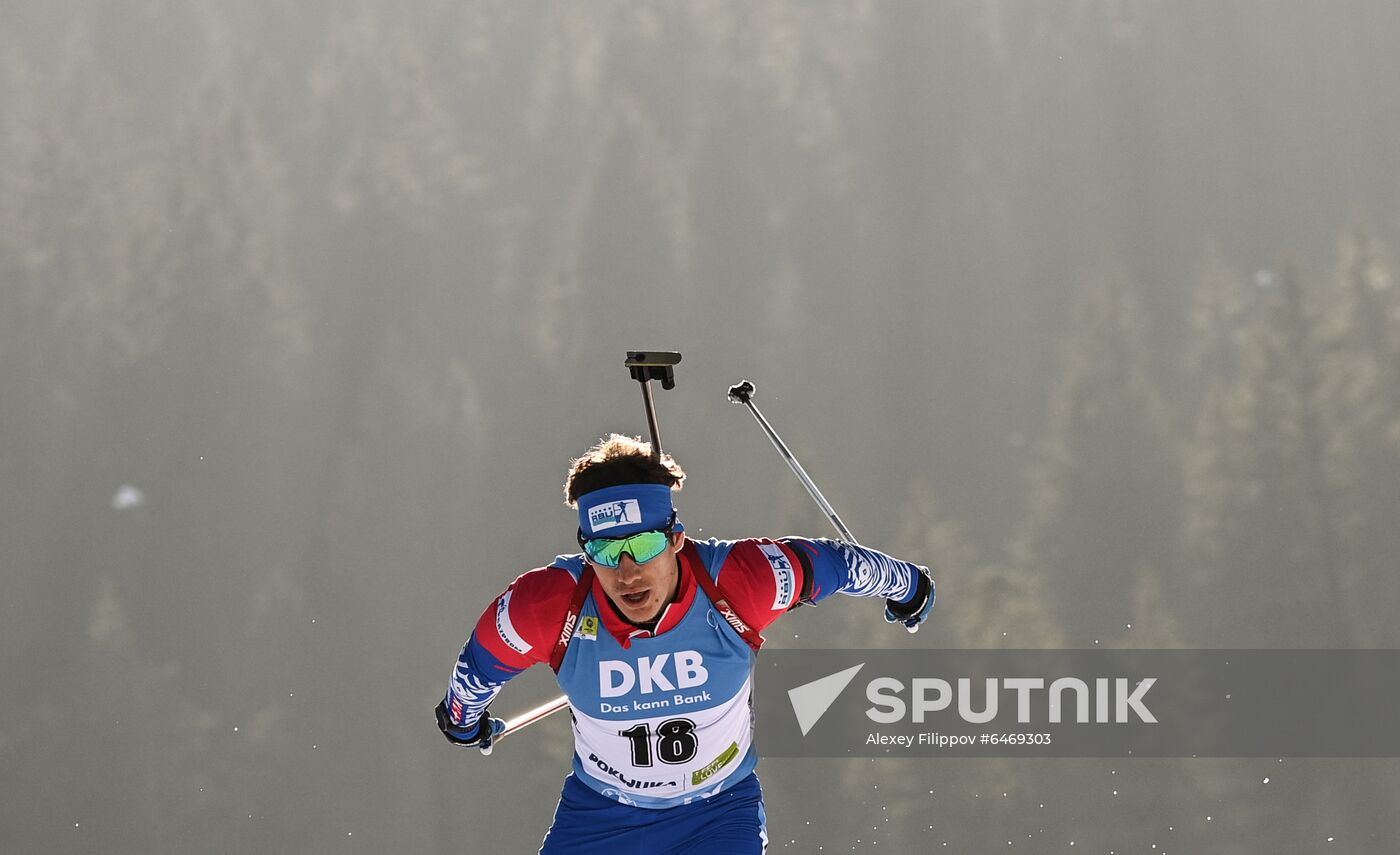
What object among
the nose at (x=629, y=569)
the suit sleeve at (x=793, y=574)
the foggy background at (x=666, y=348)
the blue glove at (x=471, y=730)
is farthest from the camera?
the foggy background at (x=666, y=348)

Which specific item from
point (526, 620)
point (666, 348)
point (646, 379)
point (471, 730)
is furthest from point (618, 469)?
point (666, 348)

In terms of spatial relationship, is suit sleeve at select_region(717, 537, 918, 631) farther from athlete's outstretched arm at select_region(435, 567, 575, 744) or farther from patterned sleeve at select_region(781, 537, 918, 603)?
athlete's outstretched arm at select_region(435, 567, 575, 744)

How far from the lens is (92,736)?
22.1ft

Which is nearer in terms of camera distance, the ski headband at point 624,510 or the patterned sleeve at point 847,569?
the ski headband at point 624,510

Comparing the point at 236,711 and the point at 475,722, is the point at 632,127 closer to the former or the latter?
the point at 236,711

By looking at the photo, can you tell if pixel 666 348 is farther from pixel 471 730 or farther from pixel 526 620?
pixel 526 620

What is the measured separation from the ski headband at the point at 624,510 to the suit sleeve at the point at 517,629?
0.13m

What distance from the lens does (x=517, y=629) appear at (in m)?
2.44

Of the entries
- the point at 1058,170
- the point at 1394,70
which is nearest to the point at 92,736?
the point at 1058,170

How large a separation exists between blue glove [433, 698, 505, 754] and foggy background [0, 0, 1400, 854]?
11.9 feet

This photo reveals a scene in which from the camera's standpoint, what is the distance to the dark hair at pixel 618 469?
98.0 inches

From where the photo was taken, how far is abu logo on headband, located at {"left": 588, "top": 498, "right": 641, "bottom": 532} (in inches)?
94.6

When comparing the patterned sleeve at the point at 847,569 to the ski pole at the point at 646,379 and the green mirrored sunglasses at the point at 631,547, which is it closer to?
the green mirrored sunglasses at the point at 631,547

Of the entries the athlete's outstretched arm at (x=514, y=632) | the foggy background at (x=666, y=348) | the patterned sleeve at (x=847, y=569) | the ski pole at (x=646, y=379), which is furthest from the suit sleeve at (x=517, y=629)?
the foggy background at (x=666, y=348)
